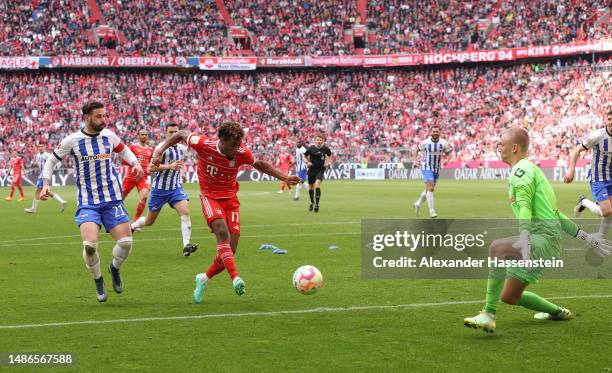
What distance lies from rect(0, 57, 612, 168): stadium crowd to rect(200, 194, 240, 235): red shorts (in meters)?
45.7

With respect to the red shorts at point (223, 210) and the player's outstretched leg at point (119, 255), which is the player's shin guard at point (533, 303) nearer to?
the red shorts at point (223, 210)

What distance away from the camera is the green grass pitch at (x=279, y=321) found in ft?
20.7

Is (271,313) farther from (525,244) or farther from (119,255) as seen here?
(525,244)

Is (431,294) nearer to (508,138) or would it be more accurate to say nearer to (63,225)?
(508,138)

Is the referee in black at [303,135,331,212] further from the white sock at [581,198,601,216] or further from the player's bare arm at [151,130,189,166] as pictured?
the player's bare arm at [151,130,189,166]

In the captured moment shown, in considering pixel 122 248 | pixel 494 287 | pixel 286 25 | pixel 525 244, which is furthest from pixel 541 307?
pixel 286 25

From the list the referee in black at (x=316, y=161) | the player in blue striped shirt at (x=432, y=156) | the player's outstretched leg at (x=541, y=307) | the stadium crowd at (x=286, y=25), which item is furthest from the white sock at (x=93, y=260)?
the stadium crowd at (x=286, y=25)

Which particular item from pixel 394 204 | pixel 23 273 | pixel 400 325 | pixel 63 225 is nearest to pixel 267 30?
pixel 394 204

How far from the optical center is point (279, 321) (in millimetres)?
7961

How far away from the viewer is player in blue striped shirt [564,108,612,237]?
12.9 metres

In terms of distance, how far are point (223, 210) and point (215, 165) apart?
1.82ft

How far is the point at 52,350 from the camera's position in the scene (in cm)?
666

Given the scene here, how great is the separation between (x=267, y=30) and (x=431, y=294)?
190 ft

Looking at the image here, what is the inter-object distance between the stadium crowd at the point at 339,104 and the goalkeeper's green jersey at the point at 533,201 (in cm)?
4730
